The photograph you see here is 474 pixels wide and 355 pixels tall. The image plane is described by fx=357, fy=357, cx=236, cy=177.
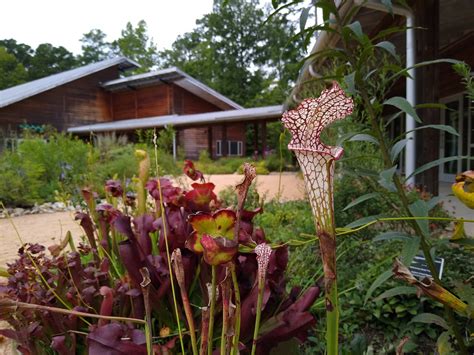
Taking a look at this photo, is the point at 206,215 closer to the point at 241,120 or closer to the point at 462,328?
the point at 462,328

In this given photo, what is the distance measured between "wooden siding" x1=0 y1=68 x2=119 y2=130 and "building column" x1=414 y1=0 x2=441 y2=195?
895 inches

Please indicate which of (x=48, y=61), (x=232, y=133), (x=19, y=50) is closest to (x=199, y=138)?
(x=232, y=133)

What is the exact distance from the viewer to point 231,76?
125 ft

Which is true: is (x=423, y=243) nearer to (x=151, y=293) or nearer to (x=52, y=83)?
(x=151, y=293)

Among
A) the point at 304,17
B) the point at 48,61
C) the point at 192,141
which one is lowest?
the point at 304,17

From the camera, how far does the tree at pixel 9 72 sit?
41.7 m

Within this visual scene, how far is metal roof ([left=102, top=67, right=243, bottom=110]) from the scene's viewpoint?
69.4 feet

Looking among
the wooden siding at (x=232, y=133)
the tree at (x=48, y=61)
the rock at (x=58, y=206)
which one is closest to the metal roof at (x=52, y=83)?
the wooden siding at (x=232, y=133)

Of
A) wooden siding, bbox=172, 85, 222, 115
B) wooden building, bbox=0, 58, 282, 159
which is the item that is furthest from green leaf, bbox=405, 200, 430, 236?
wooden siding, bbox=172, 85, 222, 115

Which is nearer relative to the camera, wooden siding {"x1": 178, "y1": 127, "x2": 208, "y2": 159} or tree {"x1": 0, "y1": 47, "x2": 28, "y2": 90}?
wooden siding {"x1": 178, "y1": 127, "x2": 208, "y2": 159}

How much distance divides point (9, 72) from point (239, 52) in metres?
27.6

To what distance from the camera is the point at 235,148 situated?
998 inches

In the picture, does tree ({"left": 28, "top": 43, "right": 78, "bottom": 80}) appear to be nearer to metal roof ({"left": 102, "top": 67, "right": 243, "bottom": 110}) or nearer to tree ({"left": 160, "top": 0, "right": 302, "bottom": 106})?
tree ({"left": 160, "top": 0, "right": 302, "bottom": 106})

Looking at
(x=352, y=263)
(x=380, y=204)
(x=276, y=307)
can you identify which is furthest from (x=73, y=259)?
(x=380, y=204)
